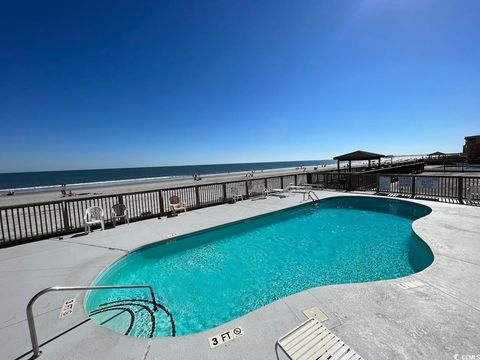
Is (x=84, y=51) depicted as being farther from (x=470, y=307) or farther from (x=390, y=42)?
(x=470, y=307)

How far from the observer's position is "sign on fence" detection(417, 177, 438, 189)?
26.4 ft

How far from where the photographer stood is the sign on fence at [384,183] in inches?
371

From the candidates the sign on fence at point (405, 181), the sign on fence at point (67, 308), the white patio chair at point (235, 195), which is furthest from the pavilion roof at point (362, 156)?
the sign on fence at point (67, 308)

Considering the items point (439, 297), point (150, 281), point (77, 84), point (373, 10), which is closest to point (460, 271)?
point (439, 297)

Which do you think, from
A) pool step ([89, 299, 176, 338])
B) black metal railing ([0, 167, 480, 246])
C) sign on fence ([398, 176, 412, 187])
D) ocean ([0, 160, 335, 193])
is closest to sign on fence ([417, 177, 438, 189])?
black metal railing ([0, 167, 480, 246])

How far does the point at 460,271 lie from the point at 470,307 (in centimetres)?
102

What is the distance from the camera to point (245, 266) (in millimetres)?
4590

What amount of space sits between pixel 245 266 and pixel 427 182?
8145 mm

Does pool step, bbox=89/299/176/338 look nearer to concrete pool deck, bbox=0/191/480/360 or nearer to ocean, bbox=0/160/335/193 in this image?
concrete pool deck, bbox=0/191/480/360

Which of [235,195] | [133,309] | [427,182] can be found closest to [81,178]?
[235,195]

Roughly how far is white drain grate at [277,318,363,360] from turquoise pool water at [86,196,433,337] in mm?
1671

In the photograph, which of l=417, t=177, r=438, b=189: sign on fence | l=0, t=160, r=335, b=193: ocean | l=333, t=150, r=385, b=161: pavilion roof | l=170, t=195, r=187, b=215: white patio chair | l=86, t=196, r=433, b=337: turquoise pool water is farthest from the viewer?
l=0, t=160, r=335, b=193: ocean

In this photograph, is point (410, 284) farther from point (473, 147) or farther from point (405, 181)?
point (473, 147)

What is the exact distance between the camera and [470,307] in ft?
7.79
